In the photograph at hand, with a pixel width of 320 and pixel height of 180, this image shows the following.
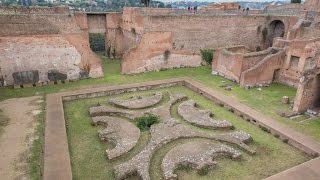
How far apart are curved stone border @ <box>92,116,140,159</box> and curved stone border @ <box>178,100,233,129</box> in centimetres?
293

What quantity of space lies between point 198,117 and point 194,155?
364cm

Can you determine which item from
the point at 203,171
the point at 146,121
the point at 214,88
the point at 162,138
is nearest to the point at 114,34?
the point at 214,88

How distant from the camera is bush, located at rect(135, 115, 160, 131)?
13.5m

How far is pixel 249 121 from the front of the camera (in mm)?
14250

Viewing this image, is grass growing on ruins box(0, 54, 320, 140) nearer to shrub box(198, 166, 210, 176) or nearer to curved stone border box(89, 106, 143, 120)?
curved stone border box(89, 106, 143, 120)

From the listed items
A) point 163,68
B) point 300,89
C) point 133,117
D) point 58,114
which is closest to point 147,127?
point 133,117

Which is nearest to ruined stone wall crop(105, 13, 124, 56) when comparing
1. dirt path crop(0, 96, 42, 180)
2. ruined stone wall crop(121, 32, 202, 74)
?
ruined stone wall crop(121, 32, 202, 74)

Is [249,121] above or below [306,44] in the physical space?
below

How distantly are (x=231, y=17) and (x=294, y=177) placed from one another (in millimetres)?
19223

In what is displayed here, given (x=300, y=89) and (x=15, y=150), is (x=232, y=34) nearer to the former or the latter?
(x=300, y=89)

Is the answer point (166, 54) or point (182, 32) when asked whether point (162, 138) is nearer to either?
point (166, 54)

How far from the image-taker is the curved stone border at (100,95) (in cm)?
996

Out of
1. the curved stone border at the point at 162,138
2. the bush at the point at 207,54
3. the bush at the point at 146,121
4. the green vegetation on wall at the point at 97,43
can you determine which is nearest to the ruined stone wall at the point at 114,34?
the green vegetation on wall at the point at 97,43

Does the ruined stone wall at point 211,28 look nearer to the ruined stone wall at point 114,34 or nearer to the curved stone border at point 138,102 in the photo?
the ruined stone wall at point 114,34
